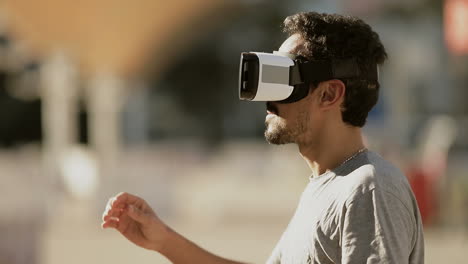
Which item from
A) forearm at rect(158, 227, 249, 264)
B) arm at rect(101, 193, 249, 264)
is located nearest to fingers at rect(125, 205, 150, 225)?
arm at rect(101, 193, 249, 264)

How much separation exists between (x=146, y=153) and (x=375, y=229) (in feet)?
85.6

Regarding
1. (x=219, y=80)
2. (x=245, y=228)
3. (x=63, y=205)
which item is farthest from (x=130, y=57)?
(x=219, y=80)

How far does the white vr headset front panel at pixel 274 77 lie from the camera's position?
275 centimetres

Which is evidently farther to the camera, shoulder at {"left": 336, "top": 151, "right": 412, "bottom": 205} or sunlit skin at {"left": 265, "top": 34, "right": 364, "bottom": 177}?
sunlit skin at {"left": 265, "top": 34, "right": 364, "bottom": 177}

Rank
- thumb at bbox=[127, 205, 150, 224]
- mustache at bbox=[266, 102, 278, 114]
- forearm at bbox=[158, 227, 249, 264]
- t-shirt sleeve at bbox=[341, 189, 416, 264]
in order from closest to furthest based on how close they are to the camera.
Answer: t-shirt sleeve at bbox=[341, 189, 416, 264] < mustache at bbox=[266, 102, 278, 114] < thumb at bbox=[127, 205, 150, 224] < forearm at bbox=[158, 227, 249, 264]

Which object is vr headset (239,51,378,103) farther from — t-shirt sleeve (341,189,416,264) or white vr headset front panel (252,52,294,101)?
t-shirt sleeve (341,189,416,264)

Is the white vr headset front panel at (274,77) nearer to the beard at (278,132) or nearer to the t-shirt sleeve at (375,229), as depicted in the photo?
the beard at (278,132)

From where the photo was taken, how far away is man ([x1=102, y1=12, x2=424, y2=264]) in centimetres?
243

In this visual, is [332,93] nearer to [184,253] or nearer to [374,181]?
[374,181]

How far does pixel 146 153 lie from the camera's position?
2833cm

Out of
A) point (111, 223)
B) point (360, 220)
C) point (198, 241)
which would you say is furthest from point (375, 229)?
point (198, 241)

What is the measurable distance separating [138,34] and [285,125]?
1905cm

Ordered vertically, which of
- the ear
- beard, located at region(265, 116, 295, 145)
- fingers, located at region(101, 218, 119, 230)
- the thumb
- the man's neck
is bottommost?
fingers, located at region(101, 218, 119, 230)

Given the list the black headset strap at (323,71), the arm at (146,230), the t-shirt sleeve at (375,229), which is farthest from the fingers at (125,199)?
the t-shirt sleeve at (375,229)
